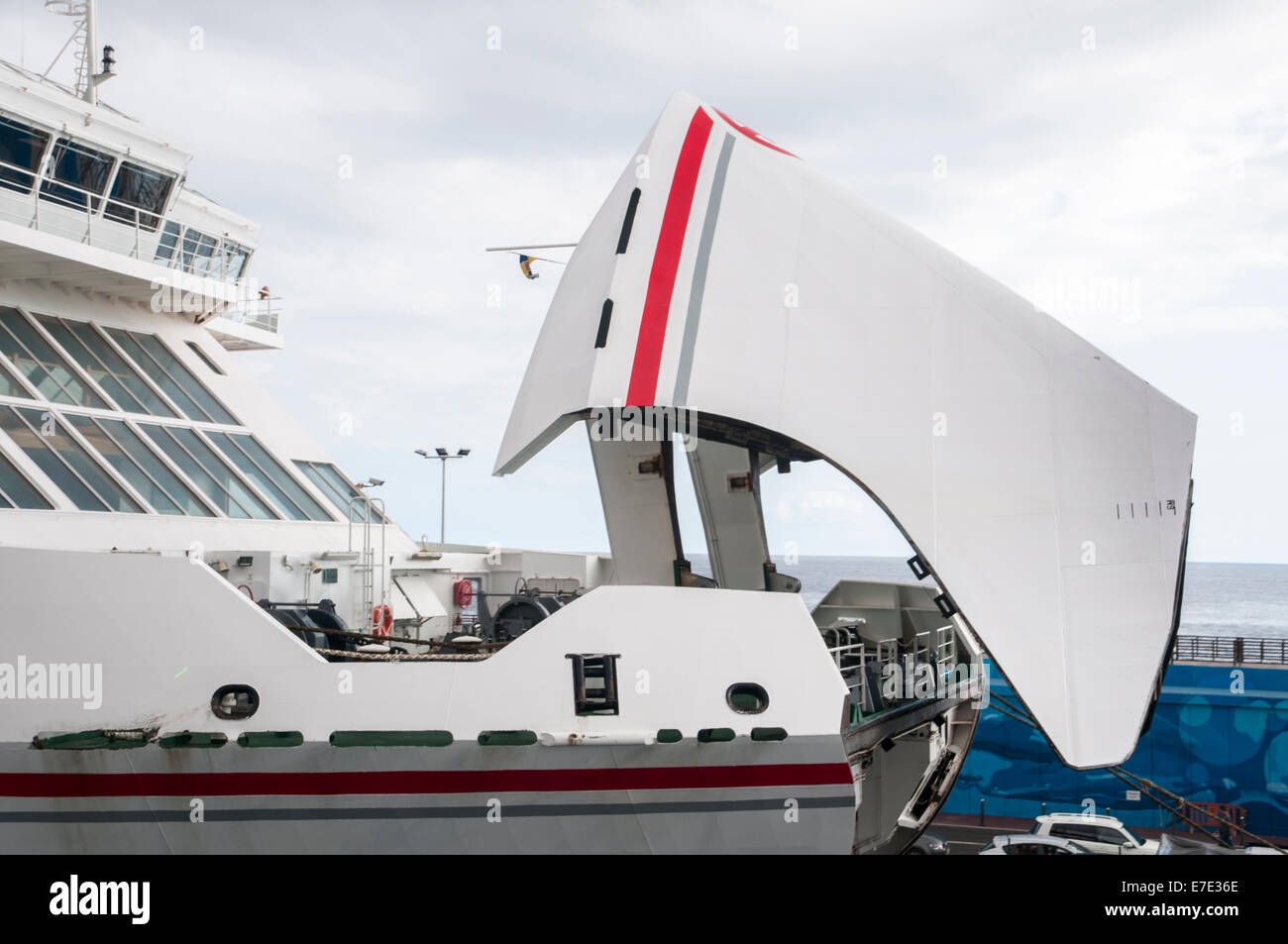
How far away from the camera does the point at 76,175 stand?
15.4 meters

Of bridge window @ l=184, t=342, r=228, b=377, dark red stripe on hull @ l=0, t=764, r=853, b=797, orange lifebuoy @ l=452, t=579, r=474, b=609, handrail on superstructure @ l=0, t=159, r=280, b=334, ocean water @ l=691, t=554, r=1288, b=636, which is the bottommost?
ocean water @ l=691, t=554, r=1288, b=636

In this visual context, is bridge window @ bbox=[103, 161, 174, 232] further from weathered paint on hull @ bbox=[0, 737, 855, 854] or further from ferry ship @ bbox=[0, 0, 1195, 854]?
weathered paint on hull @ bbox=[0, 737, 855, 854]

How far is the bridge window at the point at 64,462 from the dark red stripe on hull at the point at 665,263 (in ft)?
24.2

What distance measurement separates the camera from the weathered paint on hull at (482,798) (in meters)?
8.16

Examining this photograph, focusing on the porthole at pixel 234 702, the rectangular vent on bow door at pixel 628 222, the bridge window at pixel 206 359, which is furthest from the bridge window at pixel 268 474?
the rectangular vent on bow door at pixel 628 222

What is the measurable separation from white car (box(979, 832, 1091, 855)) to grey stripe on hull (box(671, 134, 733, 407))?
1132 centimetres

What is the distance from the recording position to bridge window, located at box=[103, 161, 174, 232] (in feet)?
52.7

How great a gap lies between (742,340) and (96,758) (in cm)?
662

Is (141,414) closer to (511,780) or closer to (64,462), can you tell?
(64,462)

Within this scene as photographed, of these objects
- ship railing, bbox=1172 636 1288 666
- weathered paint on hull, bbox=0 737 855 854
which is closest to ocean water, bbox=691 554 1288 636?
ship railing, bbox=1172 636 1288 666

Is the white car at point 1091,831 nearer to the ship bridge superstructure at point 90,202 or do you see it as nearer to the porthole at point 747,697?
the porthole at point 747,697

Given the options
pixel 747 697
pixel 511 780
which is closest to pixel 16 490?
pixel 511 780

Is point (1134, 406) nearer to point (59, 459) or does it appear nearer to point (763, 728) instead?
point (763, 728)
